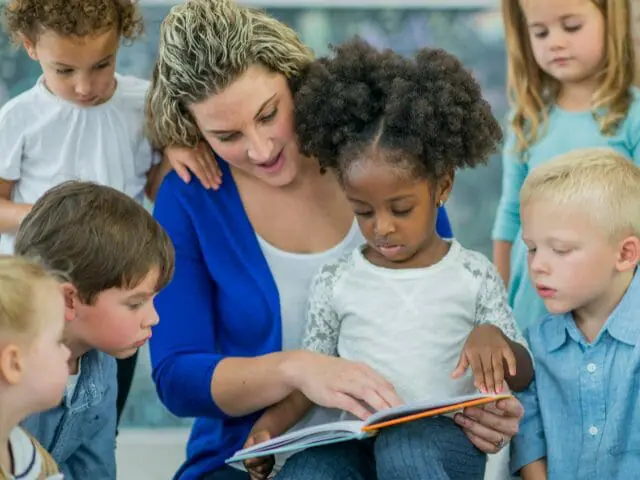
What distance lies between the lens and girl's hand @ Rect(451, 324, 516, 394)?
5.54 ft

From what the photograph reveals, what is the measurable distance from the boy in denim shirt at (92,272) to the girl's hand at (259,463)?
252mm

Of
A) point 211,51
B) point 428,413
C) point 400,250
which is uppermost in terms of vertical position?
point 211,51

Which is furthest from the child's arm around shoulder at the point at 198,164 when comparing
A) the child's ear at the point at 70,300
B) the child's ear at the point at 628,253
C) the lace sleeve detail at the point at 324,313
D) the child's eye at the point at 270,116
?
the child's ear at the point at 628,253

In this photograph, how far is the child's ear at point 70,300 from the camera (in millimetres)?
1651

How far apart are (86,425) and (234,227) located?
0.44 metres

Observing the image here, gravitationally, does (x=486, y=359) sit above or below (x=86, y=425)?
above

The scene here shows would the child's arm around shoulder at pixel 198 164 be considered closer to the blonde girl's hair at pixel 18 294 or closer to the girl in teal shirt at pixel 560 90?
the blonde girl's hair at pixel 18 294

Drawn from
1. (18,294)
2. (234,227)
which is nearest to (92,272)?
(18,294)

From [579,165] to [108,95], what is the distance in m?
1.02

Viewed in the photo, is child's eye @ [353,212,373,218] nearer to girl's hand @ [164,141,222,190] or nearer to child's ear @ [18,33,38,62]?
girl's hand @ [164,141,222,190]

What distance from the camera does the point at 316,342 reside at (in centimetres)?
189

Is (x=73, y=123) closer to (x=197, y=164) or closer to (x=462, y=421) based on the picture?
(x=197, y=164)

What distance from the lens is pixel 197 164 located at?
6.52ft

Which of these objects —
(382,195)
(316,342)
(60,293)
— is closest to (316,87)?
(382,195)
